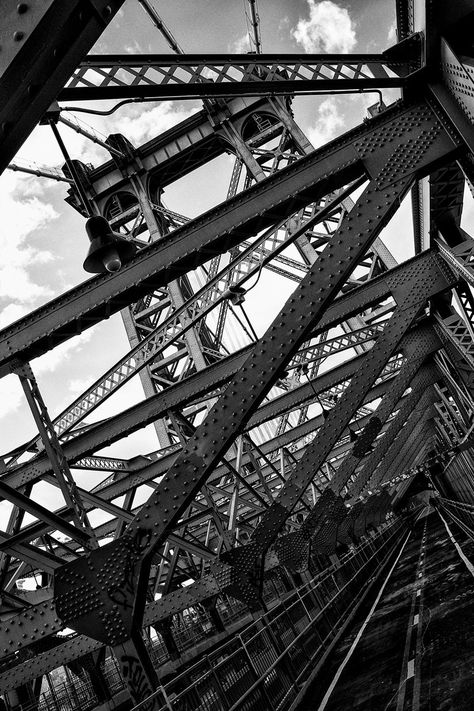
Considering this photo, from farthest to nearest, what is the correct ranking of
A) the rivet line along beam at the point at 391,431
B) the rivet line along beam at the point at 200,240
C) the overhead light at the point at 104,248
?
the rivet line along beam at the point at 391,431
the rivet line along beam at the point at 200,240
the overhead light at the point at 104,248

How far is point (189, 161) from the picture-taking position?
27594 mm

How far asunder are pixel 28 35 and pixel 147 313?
22996mm

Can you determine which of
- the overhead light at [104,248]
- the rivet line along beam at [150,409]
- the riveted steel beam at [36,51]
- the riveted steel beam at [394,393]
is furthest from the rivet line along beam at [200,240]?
the riveted steel beam at [394,393]

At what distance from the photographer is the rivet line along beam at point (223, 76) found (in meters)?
5.18

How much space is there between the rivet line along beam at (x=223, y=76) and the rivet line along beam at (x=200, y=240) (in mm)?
584

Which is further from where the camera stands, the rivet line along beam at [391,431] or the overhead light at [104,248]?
the rivet line along beam at [391,431]

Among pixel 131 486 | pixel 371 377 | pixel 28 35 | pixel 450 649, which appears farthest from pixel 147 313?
pixel 28 35

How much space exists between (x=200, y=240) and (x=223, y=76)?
6.42 ft

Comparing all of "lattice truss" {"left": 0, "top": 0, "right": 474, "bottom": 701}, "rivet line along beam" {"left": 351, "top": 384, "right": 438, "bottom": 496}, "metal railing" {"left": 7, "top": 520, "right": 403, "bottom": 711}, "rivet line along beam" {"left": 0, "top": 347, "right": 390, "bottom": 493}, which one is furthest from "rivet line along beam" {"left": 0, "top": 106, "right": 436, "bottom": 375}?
"rivet line along beam" {"left": 351, "top": 384, "right": 438, "bottom": 496}

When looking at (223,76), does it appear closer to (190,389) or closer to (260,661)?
(190,389)

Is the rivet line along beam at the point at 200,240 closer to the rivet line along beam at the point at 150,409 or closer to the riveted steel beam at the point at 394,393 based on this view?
the rivet line along beam at the point at 150,409

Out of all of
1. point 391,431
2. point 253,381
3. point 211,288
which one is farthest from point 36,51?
point 391,431

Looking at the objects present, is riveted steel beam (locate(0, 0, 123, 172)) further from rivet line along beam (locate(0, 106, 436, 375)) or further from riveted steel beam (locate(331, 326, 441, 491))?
riveted steel beam (locate(331, 326, 441, 491))

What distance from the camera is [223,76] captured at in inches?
253
